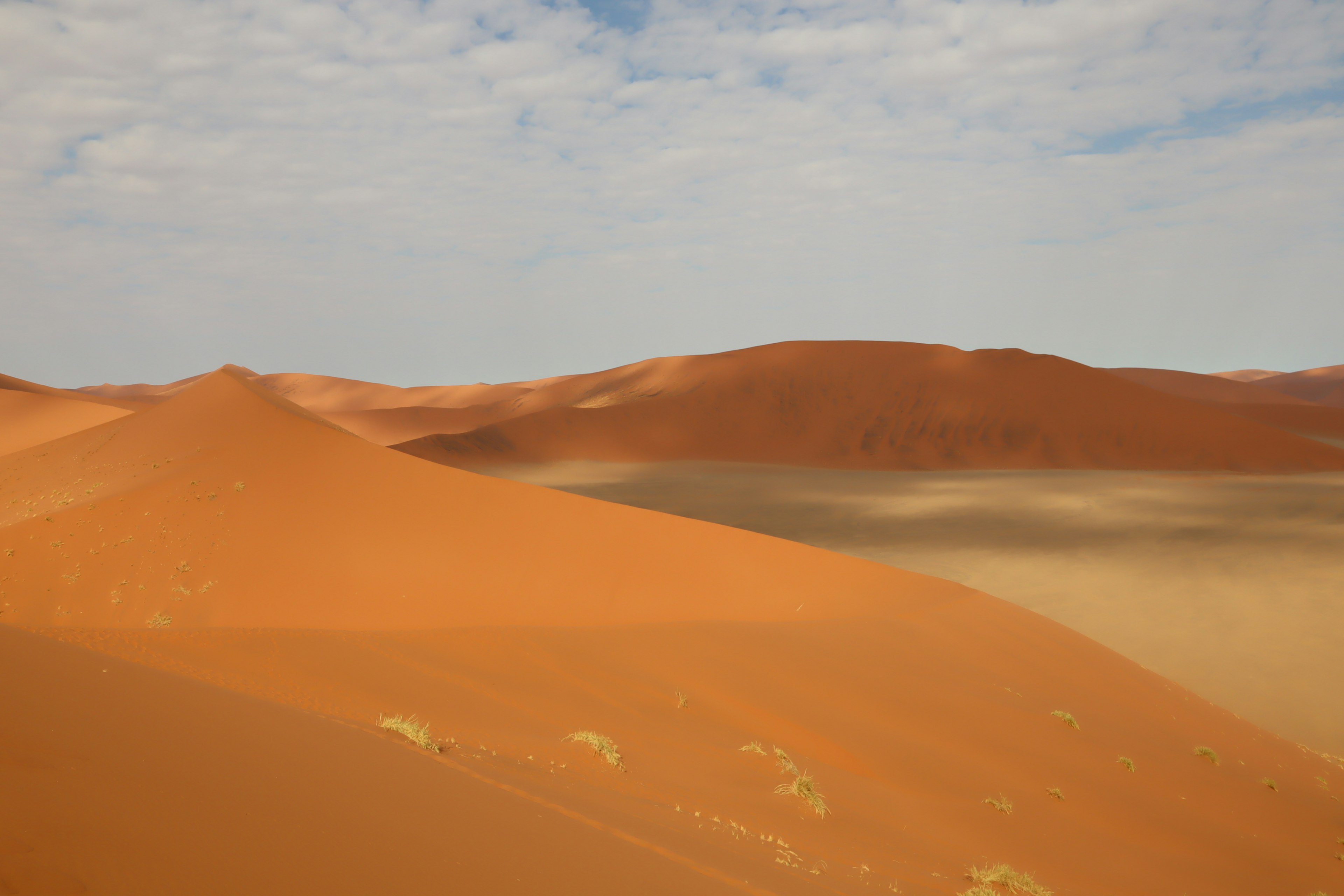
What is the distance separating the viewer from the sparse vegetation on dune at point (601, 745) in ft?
18.3

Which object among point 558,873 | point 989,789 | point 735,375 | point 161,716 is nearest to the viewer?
point 558,873

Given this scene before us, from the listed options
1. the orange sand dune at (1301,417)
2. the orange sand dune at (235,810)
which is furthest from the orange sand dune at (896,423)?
the orange sand dune at (235,810)

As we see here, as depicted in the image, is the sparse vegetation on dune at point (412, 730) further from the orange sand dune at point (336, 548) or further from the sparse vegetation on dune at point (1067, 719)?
the sparse vegetation on dune at point (1067, 719)

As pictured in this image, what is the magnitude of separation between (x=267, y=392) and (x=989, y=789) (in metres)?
16.0

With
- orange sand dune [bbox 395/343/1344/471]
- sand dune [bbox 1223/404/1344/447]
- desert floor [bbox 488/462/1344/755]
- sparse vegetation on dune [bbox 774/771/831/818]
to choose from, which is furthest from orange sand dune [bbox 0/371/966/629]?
sand dune [bbox 1223/404/1344/447]

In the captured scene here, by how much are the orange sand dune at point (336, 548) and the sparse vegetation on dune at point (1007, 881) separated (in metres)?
5.71

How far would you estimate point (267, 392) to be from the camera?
1703cm

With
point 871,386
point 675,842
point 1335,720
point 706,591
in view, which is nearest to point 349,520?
point 706,591

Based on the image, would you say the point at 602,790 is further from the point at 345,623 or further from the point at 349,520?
the point at 349,520

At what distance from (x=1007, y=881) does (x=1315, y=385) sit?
14104cm

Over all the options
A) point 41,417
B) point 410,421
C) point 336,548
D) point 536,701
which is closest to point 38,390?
point 41,417

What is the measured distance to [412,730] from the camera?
4.70 meters

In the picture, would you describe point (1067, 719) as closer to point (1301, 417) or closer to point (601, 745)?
point (601, 745)

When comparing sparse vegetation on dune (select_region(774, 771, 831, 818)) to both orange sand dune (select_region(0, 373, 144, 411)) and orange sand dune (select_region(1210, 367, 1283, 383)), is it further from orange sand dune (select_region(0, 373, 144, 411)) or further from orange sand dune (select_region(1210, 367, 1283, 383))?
orange sand dune (select_region(1210, 367, 1283, 383))
